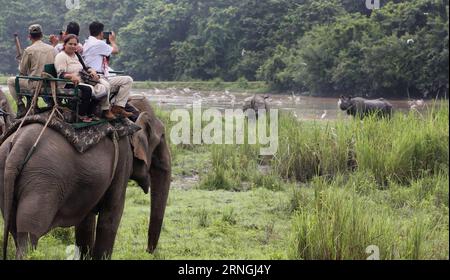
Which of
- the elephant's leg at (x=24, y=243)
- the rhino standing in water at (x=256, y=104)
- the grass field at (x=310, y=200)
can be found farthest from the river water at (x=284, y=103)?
the elephant's leg at (x=24, y=243)

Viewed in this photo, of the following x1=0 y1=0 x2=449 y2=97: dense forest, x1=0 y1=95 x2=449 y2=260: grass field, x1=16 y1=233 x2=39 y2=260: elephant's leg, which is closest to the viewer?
x1=16 y1=233 x2=39 y2=260: elephant's leg

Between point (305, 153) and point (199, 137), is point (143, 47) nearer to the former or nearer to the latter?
point (199, 137)

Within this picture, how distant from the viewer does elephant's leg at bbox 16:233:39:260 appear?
450 cm

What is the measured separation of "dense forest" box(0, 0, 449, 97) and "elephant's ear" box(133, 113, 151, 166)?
21079mm

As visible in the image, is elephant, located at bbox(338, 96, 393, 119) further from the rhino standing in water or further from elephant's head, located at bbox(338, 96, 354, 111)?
the rhino standing in water

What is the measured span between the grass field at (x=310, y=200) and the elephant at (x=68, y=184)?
25cm

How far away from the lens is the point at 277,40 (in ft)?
126

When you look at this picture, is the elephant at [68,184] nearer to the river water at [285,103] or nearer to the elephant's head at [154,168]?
the elephant's head at [154,168]

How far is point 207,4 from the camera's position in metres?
41.4

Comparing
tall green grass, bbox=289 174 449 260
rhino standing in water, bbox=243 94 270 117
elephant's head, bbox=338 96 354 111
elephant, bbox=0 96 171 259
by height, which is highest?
elephant, bbox=0 96 171 259

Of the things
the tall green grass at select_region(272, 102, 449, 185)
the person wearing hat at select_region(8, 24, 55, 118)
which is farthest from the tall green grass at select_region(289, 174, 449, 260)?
the tall green grass at select_region(272, 102, 449, 185)

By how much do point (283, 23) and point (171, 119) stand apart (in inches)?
958

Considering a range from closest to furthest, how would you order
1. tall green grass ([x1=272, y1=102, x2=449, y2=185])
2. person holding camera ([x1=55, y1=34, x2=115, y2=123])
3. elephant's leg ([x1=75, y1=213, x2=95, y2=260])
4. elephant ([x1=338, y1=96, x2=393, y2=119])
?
person holding camera ([x1=55, y1=34, x2=115, y2=123]) < elephant's leg ([x1=75, y1=213, x2=95, y2=260]) < tall green grass ([x1=272, y1=102, x2=449, y2=185]) < elephant ([x1=338, y1=96, x2=393, y2=119])
